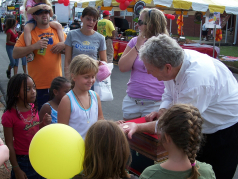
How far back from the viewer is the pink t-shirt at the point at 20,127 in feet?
6.92

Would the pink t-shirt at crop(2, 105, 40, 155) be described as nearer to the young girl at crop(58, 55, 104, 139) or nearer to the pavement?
the young girl at crop(58, 55, 104, 139)

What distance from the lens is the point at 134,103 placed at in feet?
8.84

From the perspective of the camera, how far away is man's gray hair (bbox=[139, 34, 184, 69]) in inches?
→ 69.9

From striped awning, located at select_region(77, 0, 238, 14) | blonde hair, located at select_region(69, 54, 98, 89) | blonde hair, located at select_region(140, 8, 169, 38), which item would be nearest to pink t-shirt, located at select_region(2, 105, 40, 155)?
blonde hair, located at select_region(69, 54, 98, 89)

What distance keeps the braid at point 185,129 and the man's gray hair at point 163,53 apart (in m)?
0.47

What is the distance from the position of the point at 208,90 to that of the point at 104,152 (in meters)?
0.84

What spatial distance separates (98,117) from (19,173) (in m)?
0.80

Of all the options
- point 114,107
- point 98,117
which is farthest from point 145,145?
point 114,107

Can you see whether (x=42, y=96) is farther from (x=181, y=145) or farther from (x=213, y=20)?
(x=213, y=20)

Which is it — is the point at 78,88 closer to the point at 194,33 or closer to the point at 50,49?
the point at 50,49

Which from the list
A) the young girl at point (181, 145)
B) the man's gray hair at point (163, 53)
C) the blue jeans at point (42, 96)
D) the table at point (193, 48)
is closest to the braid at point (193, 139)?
the young girl at point (181, 145)

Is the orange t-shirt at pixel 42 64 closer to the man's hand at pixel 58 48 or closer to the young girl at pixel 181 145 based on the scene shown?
the man's hand at pixel 58 48

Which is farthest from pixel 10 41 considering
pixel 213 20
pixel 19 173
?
pixel 213 20

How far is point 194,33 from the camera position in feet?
86.4
